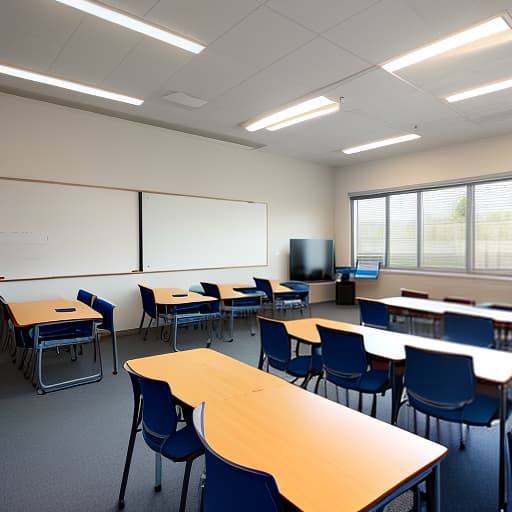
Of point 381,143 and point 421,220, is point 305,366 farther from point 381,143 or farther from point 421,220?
point 421,220

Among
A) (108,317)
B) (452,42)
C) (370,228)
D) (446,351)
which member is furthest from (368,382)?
(370,228)

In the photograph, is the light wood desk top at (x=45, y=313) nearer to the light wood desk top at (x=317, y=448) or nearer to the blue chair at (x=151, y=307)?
the blue chair at (x=151, y=307)

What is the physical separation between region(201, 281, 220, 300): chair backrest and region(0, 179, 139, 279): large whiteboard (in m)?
1.22

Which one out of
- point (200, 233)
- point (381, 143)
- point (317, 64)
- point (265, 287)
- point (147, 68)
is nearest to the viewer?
point (317, 64)

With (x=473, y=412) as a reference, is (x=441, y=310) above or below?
above

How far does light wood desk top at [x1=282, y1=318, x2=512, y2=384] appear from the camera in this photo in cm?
221

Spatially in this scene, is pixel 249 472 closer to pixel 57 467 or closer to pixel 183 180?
pixel 57 467

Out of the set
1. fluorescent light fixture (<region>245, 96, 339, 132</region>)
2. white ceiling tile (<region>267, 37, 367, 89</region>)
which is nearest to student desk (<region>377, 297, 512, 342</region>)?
white ceiling tile (<region>267, 37, 367, 89</region>)

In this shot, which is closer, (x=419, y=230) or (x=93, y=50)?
(x=93, y=50)

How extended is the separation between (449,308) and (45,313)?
4.56m

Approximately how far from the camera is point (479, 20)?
3.31 metres

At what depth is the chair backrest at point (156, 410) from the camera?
1.72 m

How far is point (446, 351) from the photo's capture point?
253 centimetres

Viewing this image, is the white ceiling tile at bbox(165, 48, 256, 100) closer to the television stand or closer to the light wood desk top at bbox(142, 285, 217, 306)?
the light wood desk top at bbox(142, 285, 217, 306)
